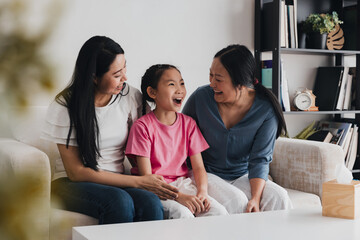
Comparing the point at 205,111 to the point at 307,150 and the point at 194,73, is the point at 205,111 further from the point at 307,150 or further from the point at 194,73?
the point at 194,73

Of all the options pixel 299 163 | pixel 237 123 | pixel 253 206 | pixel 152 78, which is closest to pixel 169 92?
pixel 152 78

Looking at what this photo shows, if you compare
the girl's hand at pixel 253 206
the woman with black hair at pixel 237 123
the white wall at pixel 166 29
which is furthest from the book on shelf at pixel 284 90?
the girl's hand at pixel 253 206

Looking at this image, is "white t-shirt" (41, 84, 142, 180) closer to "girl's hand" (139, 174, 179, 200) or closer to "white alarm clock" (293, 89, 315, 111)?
"girl's hand" (139, 174, 179, 200)

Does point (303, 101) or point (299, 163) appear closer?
point (299, 163)

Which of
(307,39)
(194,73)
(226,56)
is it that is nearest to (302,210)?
(226,56)

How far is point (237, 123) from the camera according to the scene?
2.07 metres

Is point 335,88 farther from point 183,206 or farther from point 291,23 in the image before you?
point 183,206

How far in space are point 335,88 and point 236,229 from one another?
2.10 metres

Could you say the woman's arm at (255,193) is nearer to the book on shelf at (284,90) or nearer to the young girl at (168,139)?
the young girl at (168,139)

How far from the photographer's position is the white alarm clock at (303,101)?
3088mm

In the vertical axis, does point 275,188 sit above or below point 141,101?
below

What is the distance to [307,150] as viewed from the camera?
2.16 metres

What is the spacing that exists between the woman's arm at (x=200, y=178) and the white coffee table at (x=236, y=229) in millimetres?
312

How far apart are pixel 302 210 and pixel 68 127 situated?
0.88m
